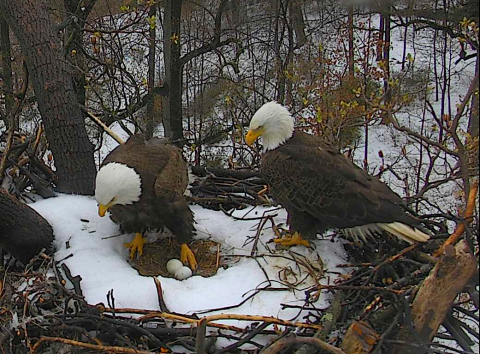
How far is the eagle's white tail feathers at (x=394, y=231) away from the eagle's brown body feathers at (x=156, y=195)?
0.98 meters

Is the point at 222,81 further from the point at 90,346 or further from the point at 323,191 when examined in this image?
the point at 90,346

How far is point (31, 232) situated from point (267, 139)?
142 cm

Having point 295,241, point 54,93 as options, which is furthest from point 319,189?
point 54,93

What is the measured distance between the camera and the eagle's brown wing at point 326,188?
2646mm

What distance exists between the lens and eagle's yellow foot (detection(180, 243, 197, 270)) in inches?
117

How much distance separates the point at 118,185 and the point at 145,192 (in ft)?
0.67

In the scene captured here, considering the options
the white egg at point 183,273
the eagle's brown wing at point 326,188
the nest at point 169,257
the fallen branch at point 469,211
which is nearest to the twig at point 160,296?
the white egg at point 183,273

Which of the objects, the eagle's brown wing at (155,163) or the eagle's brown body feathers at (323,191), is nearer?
the eagle's brown body feathers at (323,191)

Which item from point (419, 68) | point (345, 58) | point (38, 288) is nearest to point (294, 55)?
point (345, 58)

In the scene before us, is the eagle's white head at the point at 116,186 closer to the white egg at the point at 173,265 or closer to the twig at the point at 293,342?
the white egg at the point at 173,265

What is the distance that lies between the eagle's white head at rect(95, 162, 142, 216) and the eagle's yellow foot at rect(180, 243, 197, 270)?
43cm

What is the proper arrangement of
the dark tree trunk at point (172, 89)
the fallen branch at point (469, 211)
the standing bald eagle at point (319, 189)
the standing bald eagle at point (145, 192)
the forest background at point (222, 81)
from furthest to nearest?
1. the dark tree trunk at point (172, 89)
2. the forest background at point (222, 81)
3. the standing bald eagle at point (145, 192)
4. the standing bald eagle at point (319, 189)
5. the fallen branch at point (469, 211)

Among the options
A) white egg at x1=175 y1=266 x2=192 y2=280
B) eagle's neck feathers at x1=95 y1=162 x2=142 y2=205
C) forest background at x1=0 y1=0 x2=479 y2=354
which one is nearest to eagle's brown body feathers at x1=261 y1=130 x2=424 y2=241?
forest background at x1=0 y1=0 x2=479 y2=354

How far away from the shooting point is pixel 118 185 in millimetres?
2705
